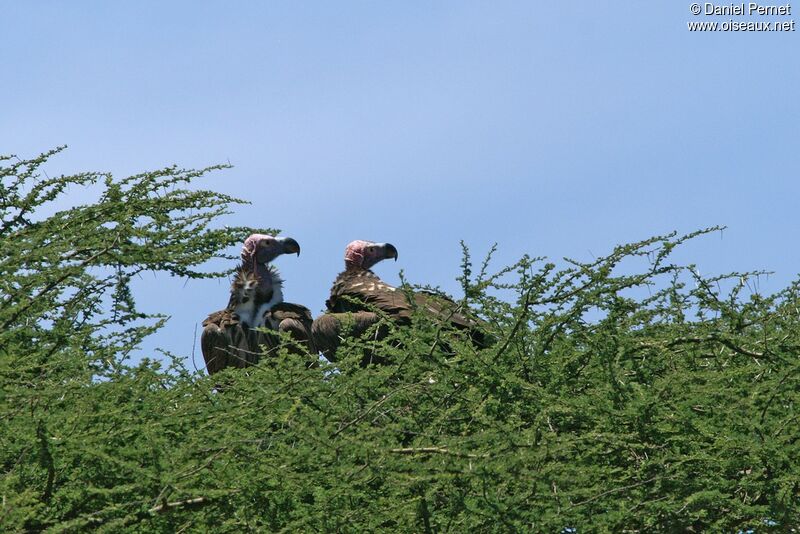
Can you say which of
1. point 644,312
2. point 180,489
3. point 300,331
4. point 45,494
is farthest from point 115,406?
point 300,331

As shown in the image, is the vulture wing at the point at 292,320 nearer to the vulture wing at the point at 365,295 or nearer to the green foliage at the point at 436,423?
the vulture wing at the point at 365,295

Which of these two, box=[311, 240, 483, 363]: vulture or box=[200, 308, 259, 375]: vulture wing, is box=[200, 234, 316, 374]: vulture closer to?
box=[200, 308, 259, 375]: vulture wing

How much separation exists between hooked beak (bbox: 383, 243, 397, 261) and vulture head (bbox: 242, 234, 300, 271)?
2.39ft

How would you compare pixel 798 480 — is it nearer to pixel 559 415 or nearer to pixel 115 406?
pixel 559 415

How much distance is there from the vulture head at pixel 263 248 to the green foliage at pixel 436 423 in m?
4.07

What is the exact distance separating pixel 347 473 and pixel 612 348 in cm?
179

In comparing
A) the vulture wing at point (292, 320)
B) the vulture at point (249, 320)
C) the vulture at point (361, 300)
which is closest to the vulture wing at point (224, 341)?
the vulture at point (249, 320)

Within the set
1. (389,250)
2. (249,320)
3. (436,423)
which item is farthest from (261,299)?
(436,423)

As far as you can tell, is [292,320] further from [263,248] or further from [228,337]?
[263,248]

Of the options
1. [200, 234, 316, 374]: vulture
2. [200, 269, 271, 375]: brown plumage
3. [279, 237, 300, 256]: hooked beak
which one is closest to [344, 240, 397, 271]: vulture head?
[279, 237, 300, 256]: hooked beak

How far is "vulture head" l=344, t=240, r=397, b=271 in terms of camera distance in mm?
13039

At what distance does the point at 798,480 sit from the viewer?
22.7 ft

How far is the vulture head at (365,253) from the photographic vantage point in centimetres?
1304

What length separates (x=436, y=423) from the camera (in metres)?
7.27
